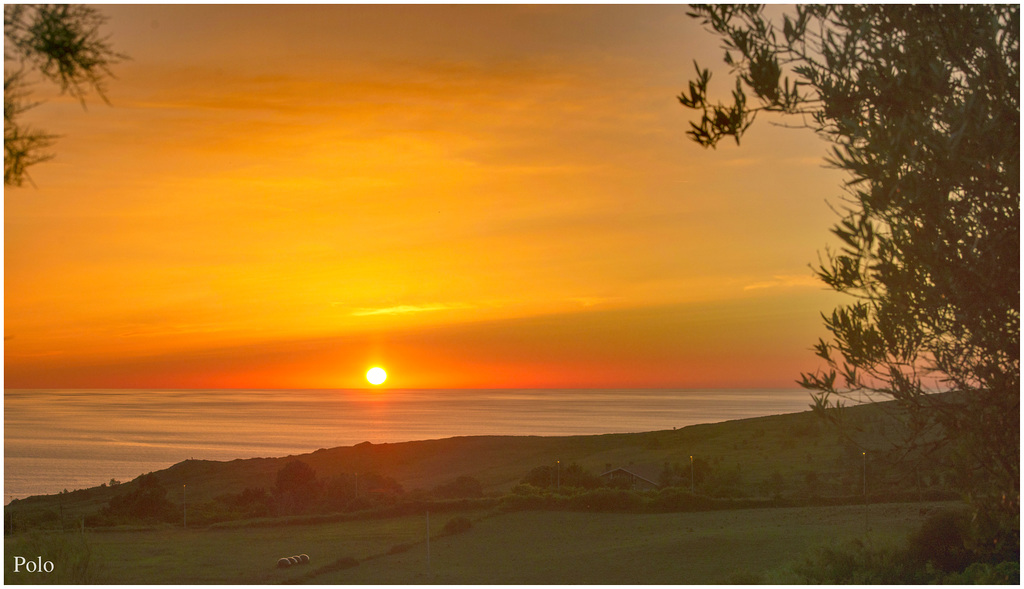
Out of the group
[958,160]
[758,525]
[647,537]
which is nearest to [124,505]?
[647,537]

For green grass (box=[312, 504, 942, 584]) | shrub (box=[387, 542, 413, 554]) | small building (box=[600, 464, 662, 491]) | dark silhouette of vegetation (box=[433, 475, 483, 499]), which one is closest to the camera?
green grass (box=[312, 504, 942, 584])

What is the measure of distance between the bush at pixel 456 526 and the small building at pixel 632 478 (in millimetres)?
15540

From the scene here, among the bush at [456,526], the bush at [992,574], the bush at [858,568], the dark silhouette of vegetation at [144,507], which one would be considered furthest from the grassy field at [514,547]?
the bush at [992,574]

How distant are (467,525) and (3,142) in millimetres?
27991

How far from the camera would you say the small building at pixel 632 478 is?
147 feet

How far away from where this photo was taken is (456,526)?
30281mm

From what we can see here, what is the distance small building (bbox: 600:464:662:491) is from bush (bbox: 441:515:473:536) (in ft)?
51.0

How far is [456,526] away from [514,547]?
444 cm

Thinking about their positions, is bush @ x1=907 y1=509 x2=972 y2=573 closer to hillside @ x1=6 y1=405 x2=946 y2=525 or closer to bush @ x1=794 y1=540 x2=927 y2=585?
bush @ x1=794 y1=540 x2=927 y2=585

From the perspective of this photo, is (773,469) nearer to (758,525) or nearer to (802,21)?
(758,525)

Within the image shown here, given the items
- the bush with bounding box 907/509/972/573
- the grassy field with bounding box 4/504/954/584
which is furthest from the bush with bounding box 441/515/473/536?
the bush with bounding box 907/509/972/573

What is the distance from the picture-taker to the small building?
44.8 m

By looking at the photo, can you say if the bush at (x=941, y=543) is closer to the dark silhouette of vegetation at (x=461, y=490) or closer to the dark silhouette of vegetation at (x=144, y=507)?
the dark silhouette of vegetation at (x=461, y=490)

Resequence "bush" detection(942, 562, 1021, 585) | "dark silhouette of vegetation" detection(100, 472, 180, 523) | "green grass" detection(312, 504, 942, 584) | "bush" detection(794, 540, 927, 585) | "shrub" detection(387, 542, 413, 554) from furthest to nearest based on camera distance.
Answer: "dark silhouette of vegetation" detection(100, 472, 180, 523)
"shrub" detection(387, 542, 413, 554)
"green grass" detection(312, 504, 942, 584)
"bush" detection(794, 540, 927, 585)
"bush" detection(942, 562, 1021, 585)
